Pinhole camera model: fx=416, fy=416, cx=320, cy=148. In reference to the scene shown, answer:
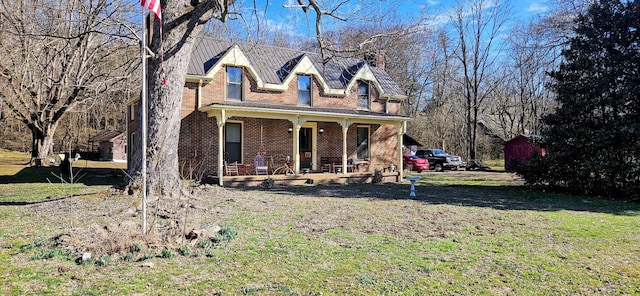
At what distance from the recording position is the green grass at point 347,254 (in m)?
4.46

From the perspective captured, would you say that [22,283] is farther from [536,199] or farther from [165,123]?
[536,199]

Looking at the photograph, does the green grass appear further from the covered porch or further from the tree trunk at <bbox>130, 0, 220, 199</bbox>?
the covered porch

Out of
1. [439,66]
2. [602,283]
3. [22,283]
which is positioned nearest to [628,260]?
[602,283]

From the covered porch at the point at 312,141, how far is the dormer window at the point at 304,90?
35.7 inches

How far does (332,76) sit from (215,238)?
50.2 ft

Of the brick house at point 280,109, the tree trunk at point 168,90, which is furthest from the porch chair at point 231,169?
the tree trunk at point 168,90

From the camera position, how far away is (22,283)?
169 inches

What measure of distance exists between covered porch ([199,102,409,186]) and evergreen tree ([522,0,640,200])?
6.46 metres

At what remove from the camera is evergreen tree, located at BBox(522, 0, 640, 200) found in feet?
45.5

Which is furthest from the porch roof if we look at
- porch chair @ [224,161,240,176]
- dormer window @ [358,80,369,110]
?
porch chair @ [224,161,240,176]

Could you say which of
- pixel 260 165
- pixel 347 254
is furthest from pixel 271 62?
pixel 347 254

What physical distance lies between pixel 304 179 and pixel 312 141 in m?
3.17

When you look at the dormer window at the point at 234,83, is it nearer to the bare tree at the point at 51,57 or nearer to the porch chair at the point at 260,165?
the porch chair at the point at 260,165

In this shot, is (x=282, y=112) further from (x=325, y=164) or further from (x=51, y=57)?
(x=51, y=57)
